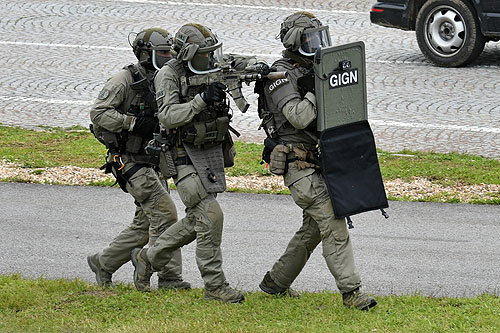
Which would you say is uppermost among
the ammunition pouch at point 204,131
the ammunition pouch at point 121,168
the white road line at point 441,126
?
the ammunition pouch at point 204,131

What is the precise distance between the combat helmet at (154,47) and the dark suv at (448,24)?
28.1 ft

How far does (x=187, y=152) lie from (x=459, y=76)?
8766 millimetres

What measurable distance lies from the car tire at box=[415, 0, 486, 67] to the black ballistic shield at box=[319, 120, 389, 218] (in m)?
8.68

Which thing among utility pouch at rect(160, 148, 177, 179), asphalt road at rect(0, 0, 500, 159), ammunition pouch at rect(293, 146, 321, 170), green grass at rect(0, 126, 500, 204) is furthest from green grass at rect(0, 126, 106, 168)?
ammunition pouch at rect(293, 146, 321, 170)

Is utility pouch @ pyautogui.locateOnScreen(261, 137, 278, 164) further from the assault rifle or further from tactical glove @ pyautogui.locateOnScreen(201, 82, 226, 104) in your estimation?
tactical glove @ pyautogui.locateOnScreen(201, 82, 226, 104)

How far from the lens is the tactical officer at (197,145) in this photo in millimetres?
6473

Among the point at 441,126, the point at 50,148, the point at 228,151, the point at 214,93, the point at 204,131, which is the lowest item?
the point at 441,126

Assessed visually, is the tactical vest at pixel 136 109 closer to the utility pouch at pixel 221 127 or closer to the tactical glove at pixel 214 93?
the utility pouch at pixel 221 127

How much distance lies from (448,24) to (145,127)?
29.5 ft

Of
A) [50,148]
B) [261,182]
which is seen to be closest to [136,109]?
[261,182]

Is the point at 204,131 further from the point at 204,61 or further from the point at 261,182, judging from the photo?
the point at 261,182

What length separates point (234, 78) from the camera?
641 centimetres

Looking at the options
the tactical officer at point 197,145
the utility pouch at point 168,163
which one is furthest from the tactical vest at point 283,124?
the utility pouch at point 168,163

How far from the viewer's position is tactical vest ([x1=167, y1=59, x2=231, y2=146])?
6.56 metres
